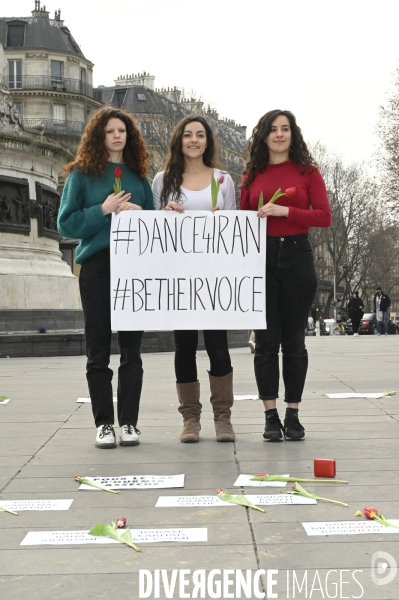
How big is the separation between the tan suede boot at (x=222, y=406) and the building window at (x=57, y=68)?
7092 cm

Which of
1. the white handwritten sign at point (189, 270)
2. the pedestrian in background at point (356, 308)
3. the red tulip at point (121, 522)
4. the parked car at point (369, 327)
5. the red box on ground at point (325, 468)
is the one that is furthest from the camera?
the parked car at point (369, 327)

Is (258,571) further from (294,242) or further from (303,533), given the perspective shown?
(294,242)

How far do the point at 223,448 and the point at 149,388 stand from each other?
14.9 feet

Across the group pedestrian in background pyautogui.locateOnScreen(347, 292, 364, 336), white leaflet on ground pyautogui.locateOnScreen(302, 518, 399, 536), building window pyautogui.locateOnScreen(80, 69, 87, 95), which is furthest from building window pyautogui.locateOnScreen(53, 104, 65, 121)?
white leaflet on ground pyautogui.locateOnScreen(302, 518, 399, 536)

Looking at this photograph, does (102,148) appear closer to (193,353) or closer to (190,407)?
(193,353)

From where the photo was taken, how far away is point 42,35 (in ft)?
247

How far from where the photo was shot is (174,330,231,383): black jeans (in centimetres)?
652

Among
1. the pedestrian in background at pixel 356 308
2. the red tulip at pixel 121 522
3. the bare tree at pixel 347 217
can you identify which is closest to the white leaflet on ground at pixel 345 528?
the red tulip at pixel 121 522

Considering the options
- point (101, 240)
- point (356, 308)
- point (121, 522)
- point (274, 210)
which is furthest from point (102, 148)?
point (356, 308)

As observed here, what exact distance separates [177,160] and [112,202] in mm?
495

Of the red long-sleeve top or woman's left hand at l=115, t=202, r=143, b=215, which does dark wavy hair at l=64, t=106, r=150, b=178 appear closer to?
woman's left hand at l=115, t=202, r=143, b=215

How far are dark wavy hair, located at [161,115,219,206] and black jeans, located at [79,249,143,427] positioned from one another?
559 mm

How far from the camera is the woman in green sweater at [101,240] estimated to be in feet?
20.9

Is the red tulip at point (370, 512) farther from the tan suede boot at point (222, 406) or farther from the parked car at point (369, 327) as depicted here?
the parked car at point (369, 327)
